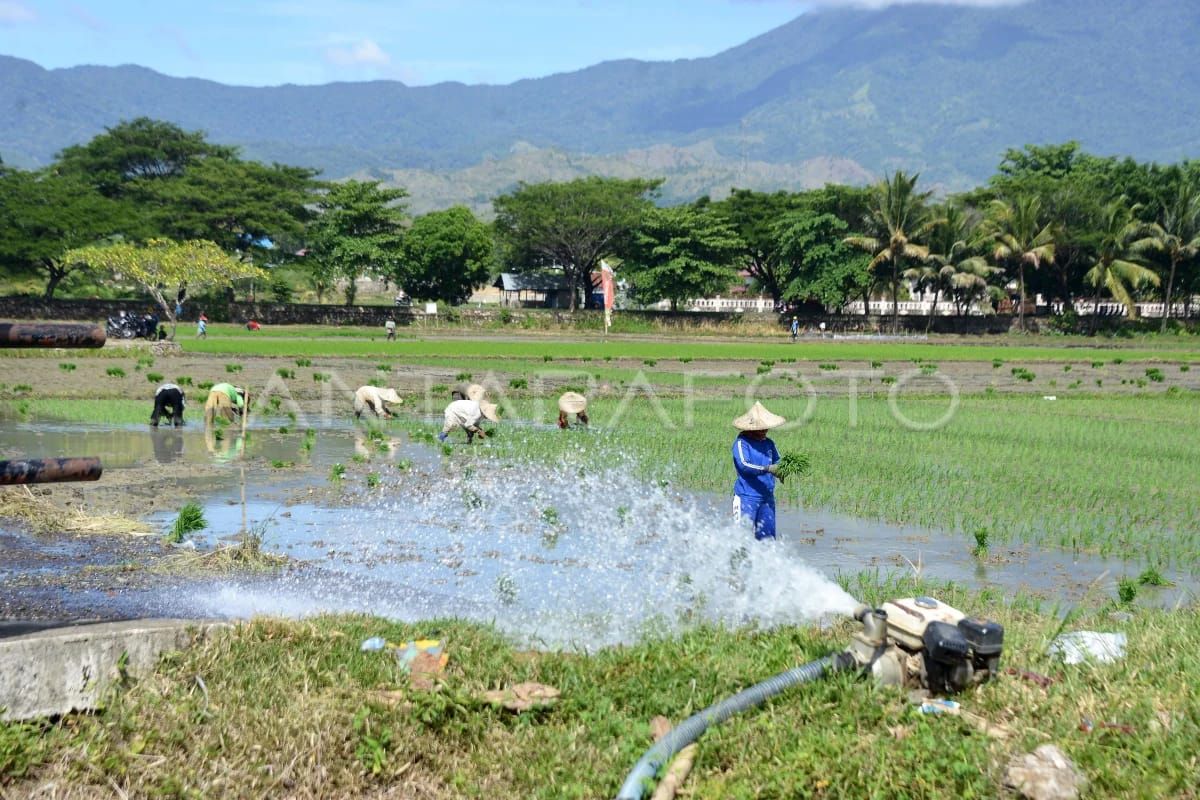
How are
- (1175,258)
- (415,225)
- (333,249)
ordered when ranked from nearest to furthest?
(1175,258)
(333,249)
(415,225)

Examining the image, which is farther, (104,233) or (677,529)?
(104,233)

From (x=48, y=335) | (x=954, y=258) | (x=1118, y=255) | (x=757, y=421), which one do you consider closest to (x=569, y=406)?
(x=757, y=421)

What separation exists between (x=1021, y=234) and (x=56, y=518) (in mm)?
60215

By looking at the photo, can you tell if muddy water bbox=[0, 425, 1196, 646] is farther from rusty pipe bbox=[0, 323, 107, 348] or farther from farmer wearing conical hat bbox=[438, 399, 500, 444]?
rusty pipe bbox=[0, 323, 107, 348]

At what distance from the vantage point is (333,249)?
6831cm

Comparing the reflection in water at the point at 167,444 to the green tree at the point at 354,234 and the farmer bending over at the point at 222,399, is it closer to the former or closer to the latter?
the farmer bending over at the point at 222,399

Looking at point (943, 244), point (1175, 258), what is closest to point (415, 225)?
point (943, 244)

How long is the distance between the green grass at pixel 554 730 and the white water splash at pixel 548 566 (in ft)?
4.38

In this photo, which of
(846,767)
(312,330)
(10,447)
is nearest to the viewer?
(846,767)

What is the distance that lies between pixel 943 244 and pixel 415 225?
110 feet

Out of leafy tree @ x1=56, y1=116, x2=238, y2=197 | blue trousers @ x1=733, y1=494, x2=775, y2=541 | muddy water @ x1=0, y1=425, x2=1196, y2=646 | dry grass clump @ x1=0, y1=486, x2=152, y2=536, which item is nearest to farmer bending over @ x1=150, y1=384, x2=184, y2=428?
muddy water @ x1=0, y1=425, x2=1196, y2=646

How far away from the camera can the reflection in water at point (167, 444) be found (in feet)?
51.5

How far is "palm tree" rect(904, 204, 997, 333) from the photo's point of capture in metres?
63.2

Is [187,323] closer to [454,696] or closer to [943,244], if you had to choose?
[943,244]
